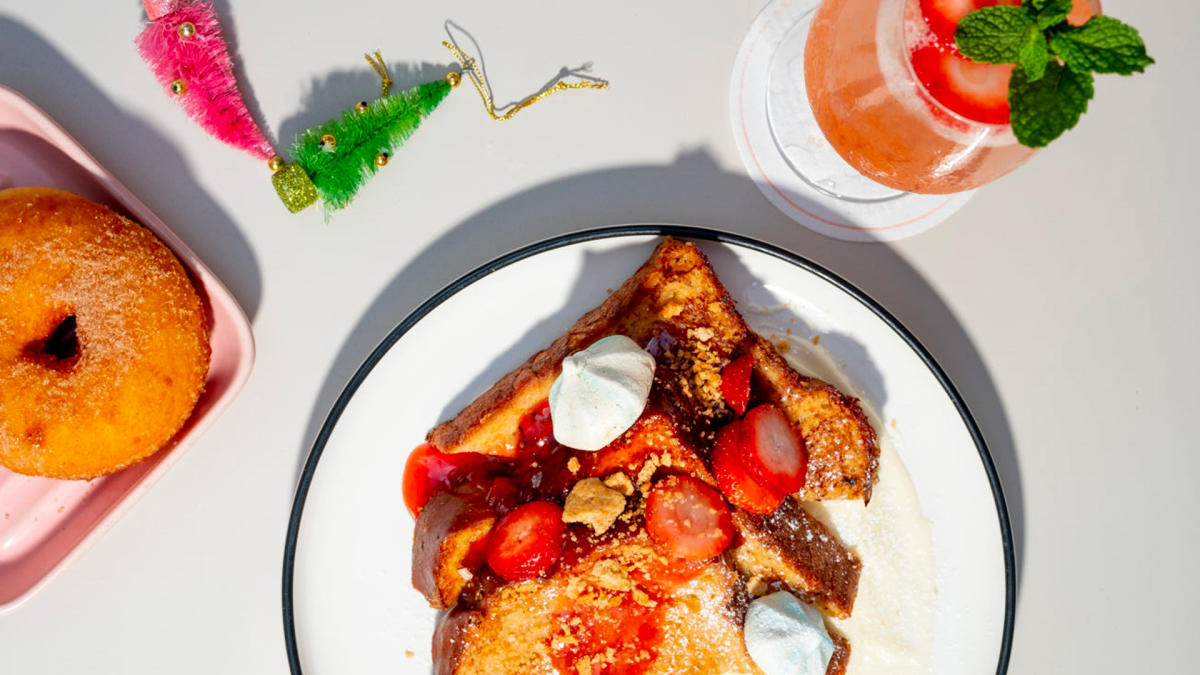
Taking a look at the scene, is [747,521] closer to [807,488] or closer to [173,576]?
[807,488]

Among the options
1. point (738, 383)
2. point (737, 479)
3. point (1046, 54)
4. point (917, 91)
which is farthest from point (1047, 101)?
point (737, 479)

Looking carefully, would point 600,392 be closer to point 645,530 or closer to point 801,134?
point 645,530

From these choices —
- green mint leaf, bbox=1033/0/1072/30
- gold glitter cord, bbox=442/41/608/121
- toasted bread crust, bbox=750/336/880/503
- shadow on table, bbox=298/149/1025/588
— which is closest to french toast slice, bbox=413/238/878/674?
toasted bread crust, bbox=750/336/880/503

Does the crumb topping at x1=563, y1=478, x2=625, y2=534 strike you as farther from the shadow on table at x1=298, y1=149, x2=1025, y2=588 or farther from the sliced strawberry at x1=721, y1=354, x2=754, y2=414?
the shadow on table at x1=298, y1=149, x2=1025, y2=588

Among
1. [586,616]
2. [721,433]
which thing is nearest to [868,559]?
[721,433]

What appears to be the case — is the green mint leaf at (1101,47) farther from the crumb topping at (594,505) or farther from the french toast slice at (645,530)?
the crumb topping at (594,505)
